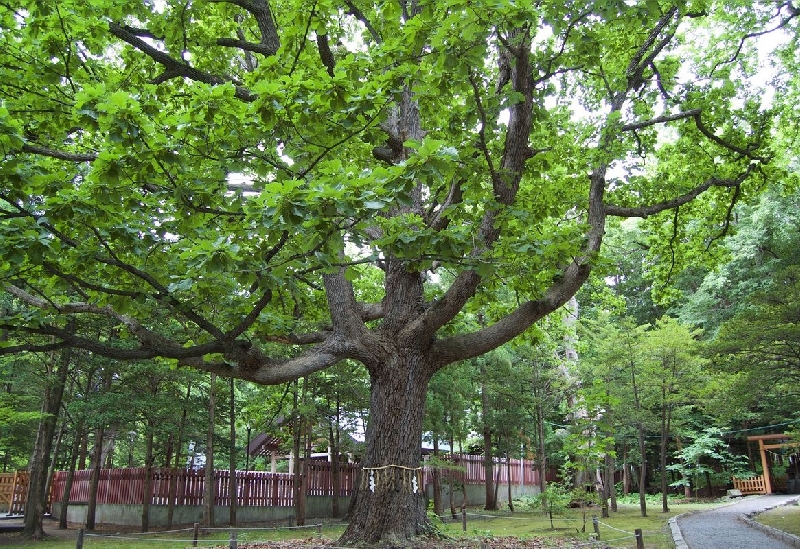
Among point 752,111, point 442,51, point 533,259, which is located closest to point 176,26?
point 442,51

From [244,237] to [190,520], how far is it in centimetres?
1218

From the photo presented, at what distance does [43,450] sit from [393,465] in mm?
9959

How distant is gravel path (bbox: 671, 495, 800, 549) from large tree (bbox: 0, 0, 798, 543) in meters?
4.98

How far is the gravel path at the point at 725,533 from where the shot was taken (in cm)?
867

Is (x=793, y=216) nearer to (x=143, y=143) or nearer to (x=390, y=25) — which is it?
(x=390, y=25)

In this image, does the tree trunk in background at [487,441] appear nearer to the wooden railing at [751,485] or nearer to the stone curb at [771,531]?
the stone curb at [771,531]

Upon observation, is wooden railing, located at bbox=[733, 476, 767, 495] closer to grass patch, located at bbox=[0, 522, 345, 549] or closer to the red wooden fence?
the red wooden fence

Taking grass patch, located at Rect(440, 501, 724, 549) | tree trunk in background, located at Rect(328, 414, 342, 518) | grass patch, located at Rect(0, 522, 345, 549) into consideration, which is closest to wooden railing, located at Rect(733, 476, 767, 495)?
grass patch, located at Rect(440, 501, 724, 549)

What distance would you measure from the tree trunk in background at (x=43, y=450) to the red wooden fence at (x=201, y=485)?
2736mm

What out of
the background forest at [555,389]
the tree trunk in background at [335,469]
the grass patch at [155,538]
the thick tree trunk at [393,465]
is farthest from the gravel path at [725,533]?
the tree trunk in background at [335,469]

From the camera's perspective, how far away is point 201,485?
49.0ft

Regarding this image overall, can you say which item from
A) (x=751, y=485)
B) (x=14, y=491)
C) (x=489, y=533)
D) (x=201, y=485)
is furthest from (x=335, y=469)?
(x=751, y=485)

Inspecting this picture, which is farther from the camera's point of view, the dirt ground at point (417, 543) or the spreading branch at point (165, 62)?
the spreading branch at point (165, 62)

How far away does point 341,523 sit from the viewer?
14.3 m
